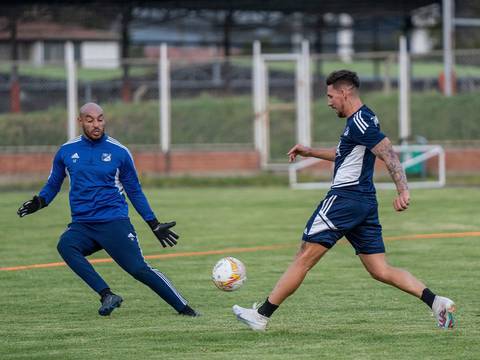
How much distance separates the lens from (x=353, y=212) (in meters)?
9.04

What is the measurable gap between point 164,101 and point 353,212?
19463mm

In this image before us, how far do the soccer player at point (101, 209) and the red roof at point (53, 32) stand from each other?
74.7 ft

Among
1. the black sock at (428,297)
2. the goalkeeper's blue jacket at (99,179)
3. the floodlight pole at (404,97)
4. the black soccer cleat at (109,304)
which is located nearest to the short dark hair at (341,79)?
the black sock at (428,297)

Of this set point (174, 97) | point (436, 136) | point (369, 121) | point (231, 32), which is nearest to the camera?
point (369, 121)

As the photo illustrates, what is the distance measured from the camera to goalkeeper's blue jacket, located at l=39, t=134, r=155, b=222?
33.3ft

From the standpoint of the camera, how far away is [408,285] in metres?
9.13

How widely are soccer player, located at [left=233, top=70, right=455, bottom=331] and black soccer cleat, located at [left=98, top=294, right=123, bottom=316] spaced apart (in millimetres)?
1230

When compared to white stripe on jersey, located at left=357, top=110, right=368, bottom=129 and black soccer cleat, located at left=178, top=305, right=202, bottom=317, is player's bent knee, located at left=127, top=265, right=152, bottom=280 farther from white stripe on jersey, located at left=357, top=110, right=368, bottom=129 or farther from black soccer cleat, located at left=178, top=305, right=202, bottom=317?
white stripe on jersey, located at left=357, top=110, right=368, bottom=129

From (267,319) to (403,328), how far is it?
3.52 feet

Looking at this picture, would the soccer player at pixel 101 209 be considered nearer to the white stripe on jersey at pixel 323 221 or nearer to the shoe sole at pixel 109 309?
the shoe sole at pixel 109 309

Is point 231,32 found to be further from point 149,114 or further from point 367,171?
point 367,171

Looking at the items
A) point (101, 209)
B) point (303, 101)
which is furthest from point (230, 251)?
point (303, 101)

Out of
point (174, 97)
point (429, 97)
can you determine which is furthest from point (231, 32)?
point (429, 97)

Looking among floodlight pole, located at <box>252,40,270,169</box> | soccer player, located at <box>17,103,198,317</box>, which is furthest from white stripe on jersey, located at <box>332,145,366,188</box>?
floodlight pole, located at <box>252,40,270,169</box>
